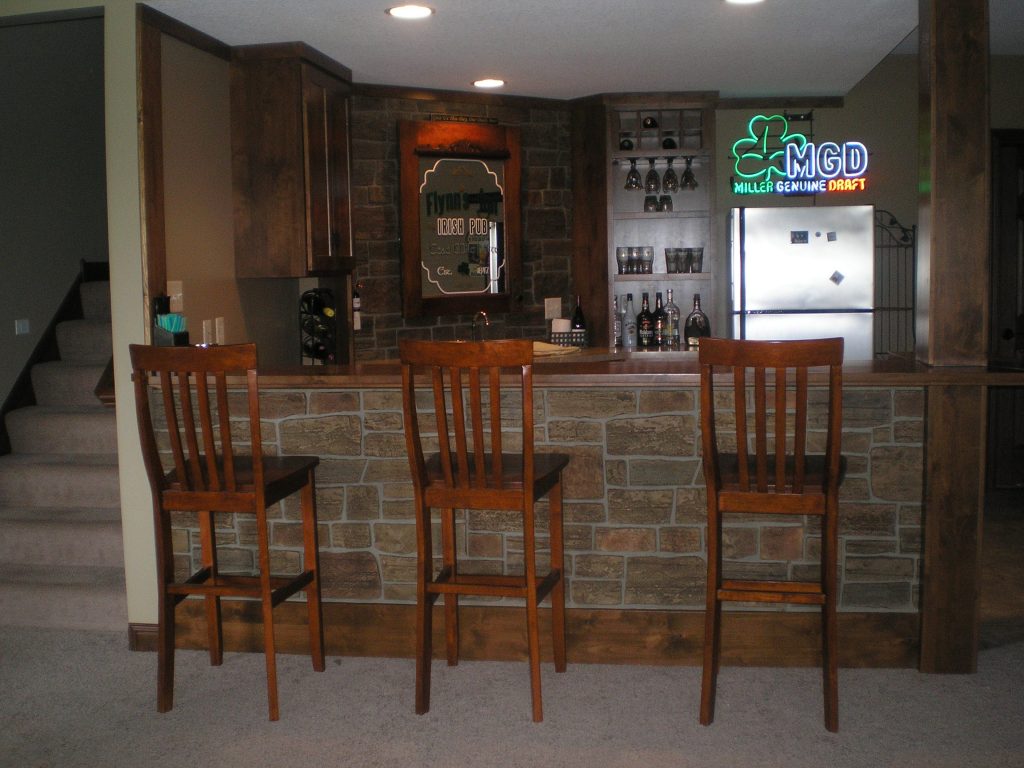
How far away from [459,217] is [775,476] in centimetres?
365

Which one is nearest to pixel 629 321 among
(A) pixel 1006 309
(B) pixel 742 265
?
(B) pixel 742 265

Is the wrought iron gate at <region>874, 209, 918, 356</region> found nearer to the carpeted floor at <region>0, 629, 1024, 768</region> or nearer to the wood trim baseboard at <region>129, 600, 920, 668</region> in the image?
the carpeted floor at <region>0, 629, 1024, 768</region>

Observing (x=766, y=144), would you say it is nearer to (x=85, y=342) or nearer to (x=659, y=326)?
(x=659, y=326)

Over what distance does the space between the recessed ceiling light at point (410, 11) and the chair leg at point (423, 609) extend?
2146mm

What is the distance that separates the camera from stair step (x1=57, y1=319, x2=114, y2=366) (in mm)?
5980

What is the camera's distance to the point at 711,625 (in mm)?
3305

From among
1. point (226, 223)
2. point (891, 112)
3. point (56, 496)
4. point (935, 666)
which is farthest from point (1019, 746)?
point (891, 112)

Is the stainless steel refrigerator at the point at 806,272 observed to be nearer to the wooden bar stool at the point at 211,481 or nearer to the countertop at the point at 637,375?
the countertop at the point at 637,375

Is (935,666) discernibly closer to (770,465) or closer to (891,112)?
(770,465)

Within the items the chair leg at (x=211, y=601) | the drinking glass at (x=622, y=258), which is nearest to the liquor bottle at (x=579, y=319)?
the drinking glass at (x=622, y=258)

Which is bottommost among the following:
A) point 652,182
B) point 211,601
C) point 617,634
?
point 617,634

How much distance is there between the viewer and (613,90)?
6.49 m

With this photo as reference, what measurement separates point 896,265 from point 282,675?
16.5 ft

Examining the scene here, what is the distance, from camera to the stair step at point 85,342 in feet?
19.6
